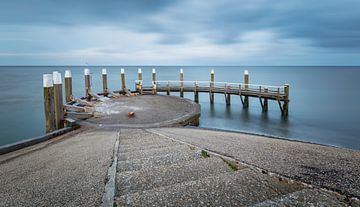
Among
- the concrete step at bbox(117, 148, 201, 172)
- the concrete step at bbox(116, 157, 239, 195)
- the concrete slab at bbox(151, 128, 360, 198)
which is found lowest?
the concrete slab at bbox(151, 128, 360, 198)

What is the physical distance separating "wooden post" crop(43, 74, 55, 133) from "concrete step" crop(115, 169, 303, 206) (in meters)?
6.68

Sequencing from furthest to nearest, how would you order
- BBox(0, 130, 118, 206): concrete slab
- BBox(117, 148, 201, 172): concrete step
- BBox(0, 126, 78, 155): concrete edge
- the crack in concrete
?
BBox(0, 126, 78, 155): concrete edge < BBox(117, 148, 201, 172): concrete step < BBox(0, 130, 118, 206): concrete slab < the crack in concrete

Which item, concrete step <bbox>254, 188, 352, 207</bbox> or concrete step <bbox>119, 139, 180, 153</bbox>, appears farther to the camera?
concrete step <bbox>119, 139, 180, 153</bbox>

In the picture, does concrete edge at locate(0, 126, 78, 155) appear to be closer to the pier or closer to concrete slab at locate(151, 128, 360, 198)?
the pier

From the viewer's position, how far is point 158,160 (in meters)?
5.01

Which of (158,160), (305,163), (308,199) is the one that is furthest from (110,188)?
(305,163)

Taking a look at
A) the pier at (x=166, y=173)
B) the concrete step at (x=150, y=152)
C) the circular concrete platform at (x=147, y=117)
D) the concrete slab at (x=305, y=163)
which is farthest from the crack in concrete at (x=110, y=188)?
the circular concrete platform at (x=147, y=117)

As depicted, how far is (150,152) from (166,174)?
1406mm

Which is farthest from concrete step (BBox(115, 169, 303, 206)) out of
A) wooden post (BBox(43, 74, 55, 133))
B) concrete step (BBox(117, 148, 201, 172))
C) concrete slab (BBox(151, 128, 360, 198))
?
wooden post (BBox(43, 74, 55, 133))

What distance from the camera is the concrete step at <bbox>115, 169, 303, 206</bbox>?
3.31 m

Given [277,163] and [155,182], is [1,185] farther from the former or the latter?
[277,163]

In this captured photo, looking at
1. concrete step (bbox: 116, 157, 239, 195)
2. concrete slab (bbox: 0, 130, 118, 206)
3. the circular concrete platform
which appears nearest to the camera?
concrete slab (bbox: 0, 130, 118, 206)

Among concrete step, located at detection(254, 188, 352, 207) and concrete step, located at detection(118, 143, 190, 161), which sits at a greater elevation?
concrete step, located at detection(118, 143, 190, 161)

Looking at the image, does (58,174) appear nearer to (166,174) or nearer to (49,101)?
(166,174)
